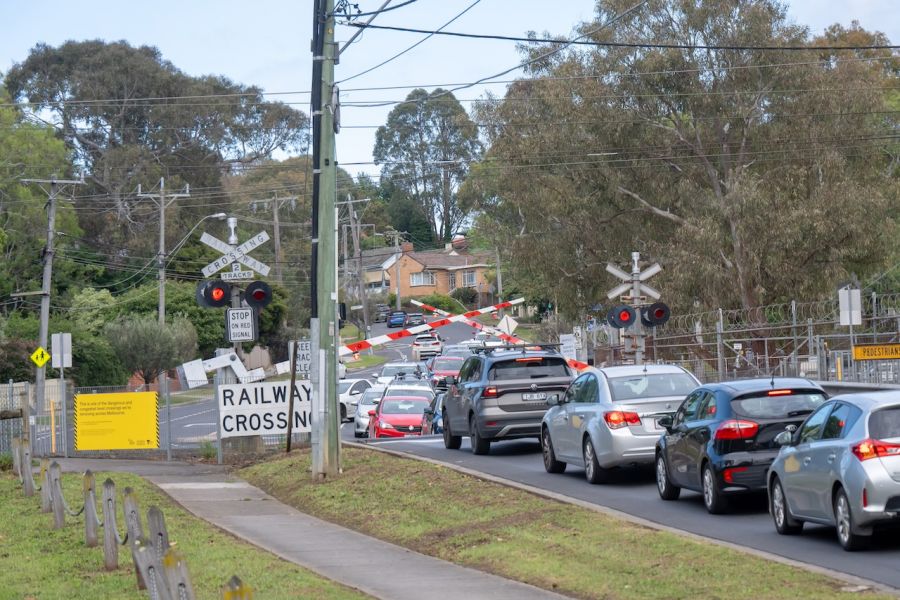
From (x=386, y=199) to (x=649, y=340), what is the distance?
8126 centimetres

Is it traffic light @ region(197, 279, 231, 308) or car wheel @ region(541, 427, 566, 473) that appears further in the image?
traffic light @ region(197, 279, 231, 308)

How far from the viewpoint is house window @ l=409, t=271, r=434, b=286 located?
125 meters

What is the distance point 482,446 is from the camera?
71.5 feet

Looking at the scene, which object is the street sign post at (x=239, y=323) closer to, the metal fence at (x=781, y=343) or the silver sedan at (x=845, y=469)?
the metal fence at (x=781, y=343)

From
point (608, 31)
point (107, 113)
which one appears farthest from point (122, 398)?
point (107, 113)

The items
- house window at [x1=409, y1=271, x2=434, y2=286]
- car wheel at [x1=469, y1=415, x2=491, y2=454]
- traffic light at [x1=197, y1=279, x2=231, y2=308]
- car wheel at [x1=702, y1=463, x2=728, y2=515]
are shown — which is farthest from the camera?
house window at [x1=409, y1=271, x2=434, y2=286]

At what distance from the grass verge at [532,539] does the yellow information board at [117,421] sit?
734cm

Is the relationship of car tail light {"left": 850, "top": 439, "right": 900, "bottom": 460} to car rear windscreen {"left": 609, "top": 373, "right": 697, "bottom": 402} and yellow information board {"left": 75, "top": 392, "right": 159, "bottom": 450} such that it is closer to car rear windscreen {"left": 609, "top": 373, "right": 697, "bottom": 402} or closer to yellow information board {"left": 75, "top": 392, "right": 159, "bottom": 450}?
car rear windscreen {"left": 609, "top": 373, "right": 697, "bottom": 402}

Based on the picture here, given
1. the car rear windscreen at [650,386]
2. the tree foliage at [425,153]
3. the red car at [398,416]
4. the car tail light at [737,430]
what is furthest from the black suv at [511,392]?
the tree foliage at [425,153]

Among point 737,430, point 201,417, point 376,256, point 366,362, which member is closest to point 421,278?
point 376,256

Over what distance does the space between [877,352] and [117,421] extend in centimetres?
1571

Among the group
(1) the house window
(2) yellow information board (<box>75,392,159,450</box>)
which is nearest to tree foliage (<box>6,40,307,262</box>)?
(2) yellow information board (<box>75,392,159,450</box>)

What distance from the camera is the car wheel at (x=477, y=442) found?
853 inches

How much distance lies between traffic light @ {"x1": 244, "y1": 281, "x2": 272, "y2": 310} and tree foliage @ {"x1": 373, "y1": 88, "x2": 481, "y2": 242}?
69.8 m
